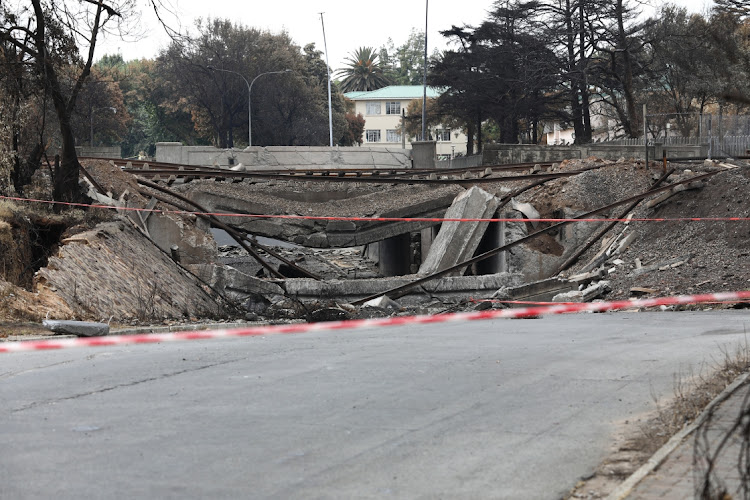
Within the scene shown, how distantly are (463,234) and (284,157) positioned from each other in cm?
2230

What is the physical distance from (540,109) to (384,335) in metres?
49.8

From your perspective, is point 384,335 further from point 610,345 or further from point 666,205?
point 666,205

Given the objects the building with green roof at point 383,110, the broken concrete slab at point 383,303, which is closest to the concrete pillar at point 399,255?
the broken concrete slab at point 383,303

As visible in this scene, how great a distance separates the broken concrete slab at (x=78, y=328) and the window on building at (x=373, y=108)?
12378 cm

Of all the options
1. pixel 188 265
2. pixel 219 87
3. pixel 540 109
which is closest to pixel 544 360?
pixel 188 265

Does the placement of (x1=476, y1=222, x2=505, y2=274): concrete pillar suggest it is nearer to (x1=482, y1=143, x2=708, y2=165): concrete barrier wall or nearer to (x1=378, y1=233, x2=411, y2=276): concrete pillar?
(x1=378, y1=233, x2=411, y2=276): concrete pillar

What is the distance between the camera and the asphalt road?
5484 mm

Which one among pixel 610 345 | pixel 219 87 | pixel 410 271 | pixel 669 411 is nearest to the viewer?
pixel 669 411

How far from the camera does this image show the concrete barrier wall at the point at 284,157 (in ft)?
137

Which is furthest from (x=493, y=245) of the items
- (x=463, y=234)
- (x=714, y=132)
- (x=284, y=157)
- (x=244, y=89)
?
(x=244, y=89)

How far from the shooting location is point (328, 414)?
7.04 m

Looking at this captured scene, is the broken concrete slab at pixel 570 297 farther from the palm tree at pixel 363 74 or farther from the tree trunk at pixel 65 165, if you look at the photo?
the palm tree at pixel 363 74

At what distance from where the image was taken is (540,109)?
197 ft

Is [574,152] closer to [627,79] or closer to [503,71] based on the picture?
[627,79]
